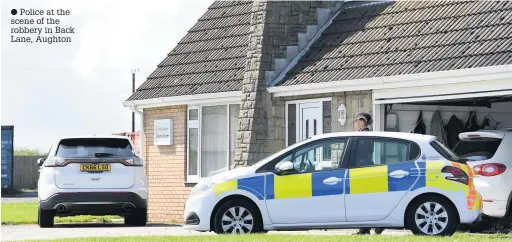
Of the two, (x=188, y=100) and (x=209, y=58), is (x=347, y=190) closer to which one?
(x=188, y=100)

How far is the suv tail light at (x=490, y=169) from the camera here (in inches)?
746

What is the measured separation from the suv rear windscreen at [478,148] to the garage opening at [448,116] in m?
2.81

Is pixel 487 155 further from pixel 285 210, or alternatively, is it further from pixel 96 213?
pixel 96 213

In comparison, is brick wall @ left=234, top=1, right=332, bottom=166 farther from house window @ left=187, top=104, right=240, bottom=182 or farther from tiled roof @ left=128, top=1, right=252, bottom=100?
house window @ left=187, top=104, right=240, bottom=182

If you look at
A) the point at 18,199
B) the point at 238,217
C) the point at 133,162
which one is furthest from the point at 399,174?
the point at 18,199

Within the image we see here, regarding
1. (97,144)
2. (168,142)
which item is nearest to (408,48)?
(97,144)

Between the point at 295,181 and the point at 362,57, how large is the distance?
6676 mm

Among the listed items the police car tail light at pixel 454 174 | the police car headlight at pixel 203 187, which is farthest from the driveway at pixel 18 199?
the police car tail light at pixel 454 174

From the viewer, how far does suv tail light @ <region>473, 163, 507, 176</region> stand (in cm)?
1895

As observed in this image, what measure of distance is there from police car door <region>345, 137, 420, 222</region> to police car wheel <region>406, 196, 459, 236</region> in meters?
0.26

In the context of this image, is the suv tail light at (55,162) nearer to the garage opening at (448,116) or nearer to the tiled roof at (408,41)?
the tiled roof at (408,41)

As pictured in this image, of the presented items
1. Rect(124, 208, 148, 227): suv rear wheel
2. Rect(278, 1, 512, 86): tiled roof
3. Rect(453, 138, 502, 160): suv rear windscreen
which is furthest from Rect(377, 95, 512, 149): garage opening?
Rect(124, 208, 148, 227): suv rear wheel

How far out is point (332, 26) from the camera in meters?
25.8

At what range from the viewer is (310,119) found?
79.9ft
